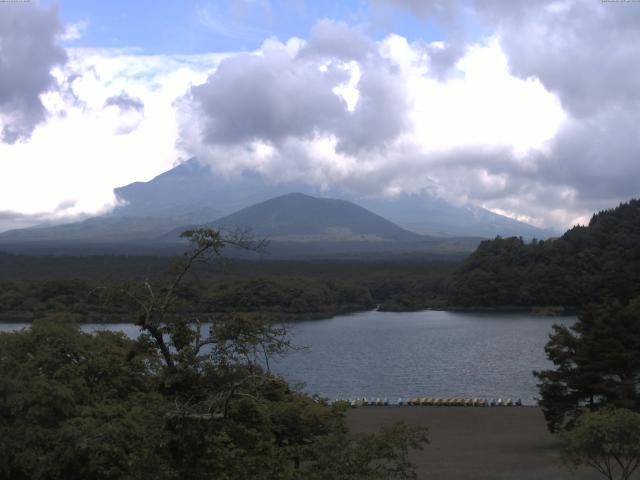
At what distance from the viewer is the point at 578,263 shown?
67.7 meters

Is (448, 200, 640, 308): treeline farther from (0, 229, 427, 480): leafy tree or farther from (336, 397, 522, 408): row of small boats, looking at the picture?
(0, 229, 427, 480): leafy tree

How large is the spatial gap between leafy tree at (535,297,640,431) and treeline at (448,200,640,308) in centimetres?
4705

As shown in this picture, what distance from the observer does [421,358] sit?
3759 cm

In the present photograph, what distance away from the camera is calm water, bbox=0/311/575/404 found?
1167 inches

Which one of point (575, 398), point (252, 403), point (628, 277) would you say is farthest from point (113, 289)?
point (628, 277)

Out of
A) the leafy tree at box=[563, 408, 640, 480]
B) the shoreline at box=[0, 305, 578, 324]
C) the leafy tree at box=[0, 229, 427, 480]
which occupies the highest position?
the leafy tree at box=[0, 229, 427, 480]

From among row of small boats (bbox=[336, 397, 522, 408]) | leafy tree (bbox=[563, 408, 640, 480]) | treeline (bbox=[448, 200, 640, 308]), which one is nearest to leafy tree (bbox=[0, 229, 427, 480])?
leafy tree (bbox=[563, 408, 640, 480])

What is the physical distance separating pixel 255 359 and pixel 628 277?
2714cm

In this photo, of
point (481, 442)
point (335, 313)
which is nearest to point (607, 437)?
point (481, 442)

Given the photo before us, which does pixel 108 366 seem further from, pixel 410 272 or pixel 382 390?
pixel 410 272

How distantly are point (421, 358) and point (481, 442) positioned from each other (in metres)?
18.0

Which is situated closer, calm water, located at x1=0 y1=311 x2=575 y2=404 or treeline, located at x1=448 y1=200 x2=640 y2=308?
calm water, located at x1=0 y1=311 x2=575 y2=404

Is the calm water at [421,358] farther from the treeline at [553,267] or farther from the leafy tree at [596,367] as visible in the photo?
the treeline at [553,267]

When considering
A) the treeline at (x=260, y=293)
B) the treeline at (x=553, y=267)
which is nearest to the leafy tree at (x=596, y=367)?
the treeline at (x=260, y=293)
